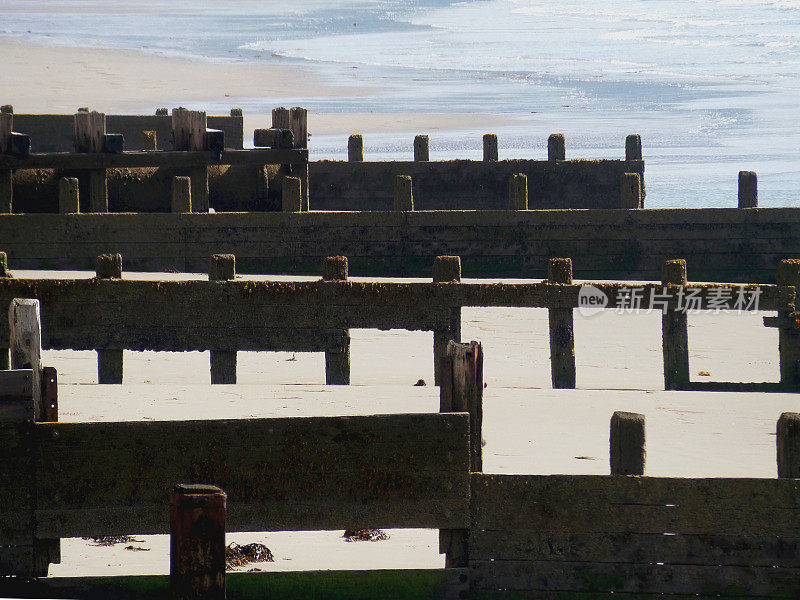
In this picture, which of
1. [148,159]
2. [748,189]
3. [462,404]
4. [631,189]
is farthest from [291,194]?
[462,404]

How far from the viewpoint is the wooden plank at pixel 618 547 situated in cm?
585

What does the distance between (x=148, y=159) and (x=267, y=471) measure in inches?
390

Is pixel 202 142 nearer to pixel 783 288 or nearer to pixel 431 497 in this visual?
pixel 783 288

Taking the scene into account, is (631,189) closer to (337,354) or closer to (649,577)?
(337,354)

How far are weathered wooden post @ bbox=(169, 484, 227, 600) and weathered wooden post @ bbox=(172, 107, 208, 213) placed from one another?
1088cm

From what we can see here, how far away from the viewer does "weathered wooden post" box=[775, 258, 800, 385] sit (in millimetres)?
10094

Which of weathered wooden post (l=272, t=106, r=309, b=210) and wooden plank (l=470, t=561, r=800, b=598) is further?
weathered wooden post (l=272, t=106, r=309, b=210)

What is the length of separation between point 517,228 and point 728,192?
15.3 m

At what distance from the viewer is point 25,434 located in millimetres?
5559

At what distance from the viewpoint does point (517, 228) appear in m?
15.6

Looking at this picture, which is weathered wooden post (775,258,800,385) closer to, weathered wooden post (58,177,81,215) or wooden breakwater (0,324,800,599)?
wooden breakwater (0,324,800,599)

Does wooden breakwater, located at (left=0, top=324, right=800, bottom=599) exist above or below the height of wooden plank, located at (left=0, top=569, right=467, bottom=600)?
above

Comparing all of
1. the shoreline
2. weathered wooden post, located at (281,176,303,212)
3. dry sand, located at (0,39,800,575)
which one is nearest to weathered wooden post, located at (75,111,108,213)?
weathered wooden post, located at (281,176,303,212)

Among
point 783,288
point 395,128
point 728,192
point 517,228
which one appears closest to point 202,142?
point 517,228
